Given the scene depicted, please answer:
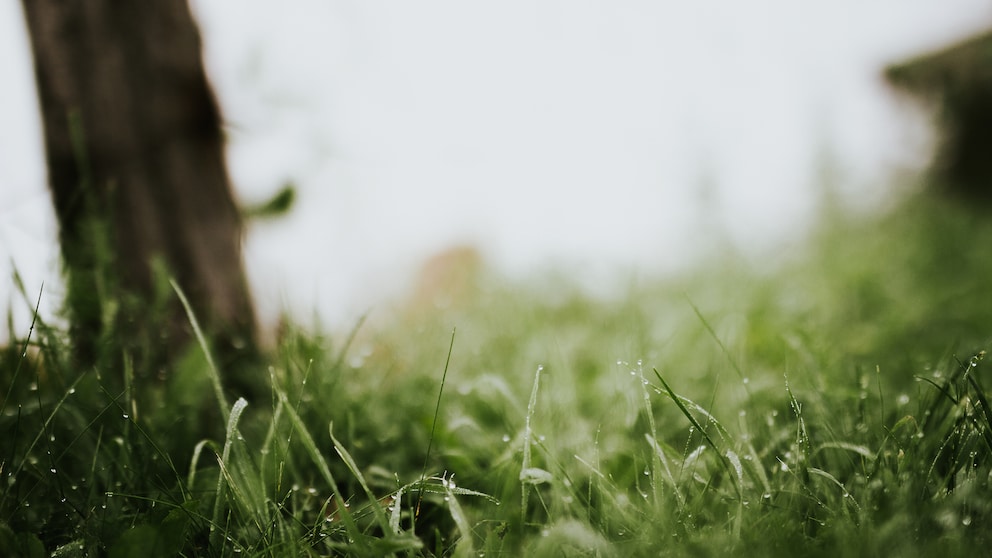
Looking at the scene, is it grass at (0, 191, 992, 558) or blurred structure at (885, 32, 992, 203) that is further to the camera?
blurred structure at (885, 32, 992, 203)

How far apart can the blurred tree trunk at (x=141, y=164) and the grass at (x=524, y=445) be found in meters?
0.18

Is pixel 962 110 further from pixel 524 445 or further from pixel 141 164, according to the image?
pixel 141 164

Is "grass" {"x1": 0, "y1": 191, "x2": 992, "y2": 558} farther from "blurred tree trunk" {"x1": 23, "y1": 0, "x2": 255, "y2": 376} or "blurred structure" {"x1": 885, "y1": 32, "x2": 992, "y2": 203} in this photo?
"blurred structure" {"x1": 885, "y1": 32, "x2": 992, "y2": 203}

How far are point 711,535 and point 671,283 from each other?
1.90 meters

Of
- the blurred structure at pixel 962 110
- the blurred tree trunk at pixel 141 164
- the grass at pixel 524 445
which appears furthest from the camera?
the blurred structure at pixel 962 110

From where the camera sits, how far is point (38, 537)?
71 centimetres

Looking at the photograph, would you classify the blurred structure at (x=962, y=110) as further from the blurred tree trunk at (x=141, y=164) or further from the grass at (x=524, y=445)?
the blurred tree trunk at (x=141, y=164)

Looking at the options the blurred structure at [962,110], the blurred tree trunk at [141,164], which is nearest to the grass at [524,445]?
the blurred tree trunk at [141,164]

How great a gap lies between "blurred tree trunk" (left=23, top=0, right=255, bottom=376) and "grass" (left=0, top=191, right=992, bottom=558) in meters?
0.18

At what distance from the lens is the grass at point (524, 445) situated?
2.18 feet

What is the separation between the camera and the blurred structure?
428cm

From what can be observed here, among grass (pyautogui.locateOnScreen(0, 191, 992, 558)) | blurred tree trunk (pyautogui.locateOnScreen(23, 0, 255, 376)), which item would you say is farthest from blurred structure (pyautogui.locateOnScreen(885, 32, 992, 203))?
blurred tree trunk (pyautogui.locateOnScreen(23, 0, 255, 376))

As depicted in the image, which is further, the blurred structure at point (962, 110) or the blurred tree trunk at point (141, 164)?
the blurred structure at point (962, 110)

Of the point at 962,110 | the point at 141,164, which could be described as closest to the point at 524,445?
the point at 141,164
